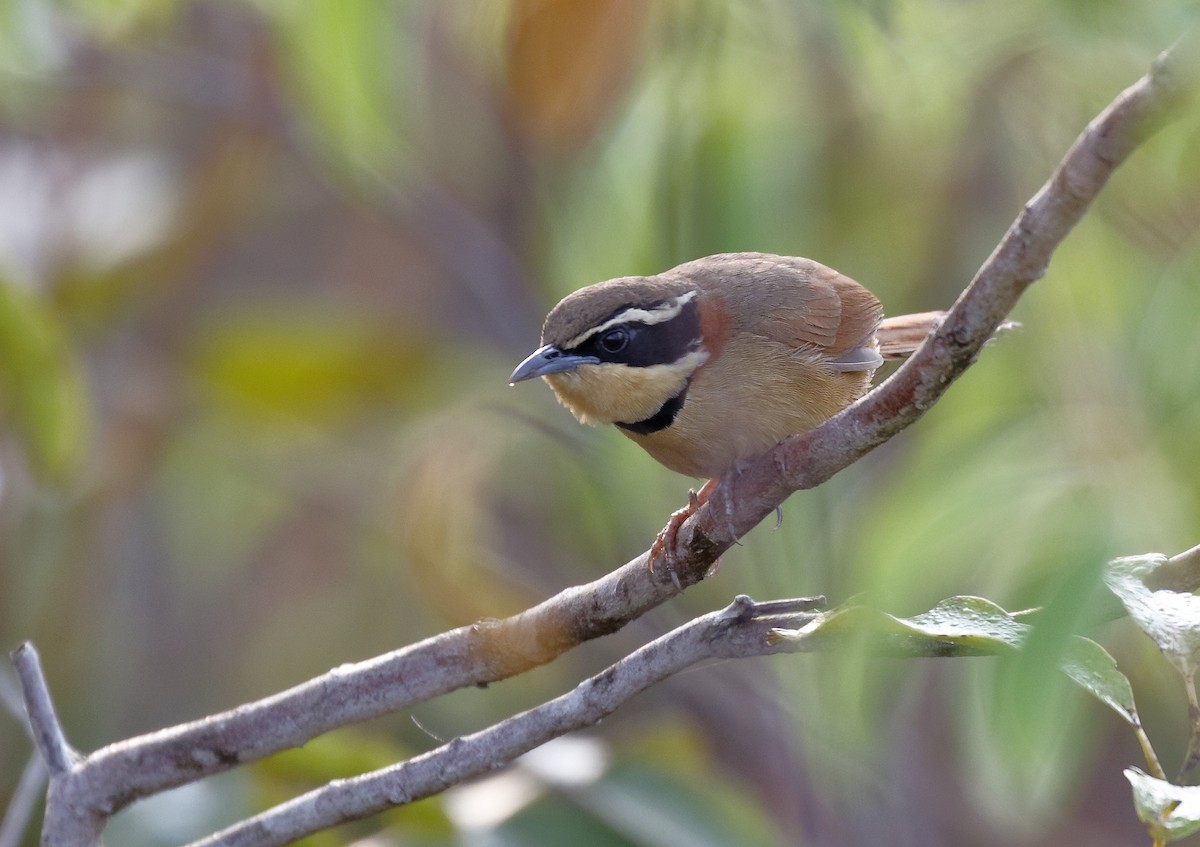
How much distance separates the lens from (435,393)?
4.84m

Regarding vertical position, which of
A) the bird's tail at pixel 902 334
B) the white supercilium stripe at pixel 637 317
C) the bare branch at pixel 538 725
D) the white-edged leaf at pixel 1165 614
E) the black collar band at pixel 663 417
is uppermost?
the white supercilium stripe at pixel 637 317

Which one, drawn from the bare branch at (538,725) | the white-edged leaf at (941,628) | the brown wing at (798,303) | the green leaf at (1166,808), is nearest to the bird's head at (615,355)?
the brown wing at (798,303)

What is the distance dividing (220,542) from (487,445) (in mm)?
2605

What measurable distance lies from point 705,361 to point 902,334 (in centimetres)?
62

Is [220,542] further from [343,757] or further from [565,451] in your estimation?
[343,757]

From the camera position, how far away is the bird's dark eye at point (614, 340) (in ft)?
9.57

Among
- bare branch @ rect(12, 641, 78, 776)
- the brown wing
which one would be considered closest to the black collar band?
the brown wing

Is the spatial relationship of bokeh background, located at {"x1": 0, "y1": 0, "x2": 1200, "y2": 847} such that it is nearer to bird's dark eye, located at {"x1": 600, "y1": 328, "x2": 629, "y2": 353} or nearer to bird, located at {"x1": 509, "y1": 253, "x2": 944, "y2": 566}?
bird, located at {"x1": 509, "y1": 253, "x2": 944, "y2": 566}

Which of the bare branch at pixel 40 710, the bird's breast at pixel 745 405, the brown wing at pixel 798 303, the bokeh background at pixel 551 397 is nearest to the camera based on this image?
the bare branch at pixel 40 710

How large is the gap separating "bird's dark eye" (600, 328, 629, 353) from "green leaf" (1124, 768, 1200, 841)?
1.50 meters

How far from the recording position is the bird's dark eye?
292 cm

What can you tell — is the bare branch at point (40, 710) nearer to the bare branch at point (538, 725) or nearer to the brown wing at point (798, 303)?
the bare branch at point (538, 725)

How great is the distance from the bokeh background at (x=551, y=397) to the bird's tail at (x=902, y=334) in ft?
0.69

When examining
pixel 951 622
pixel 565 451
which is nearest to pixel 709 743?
pixel 565 451
